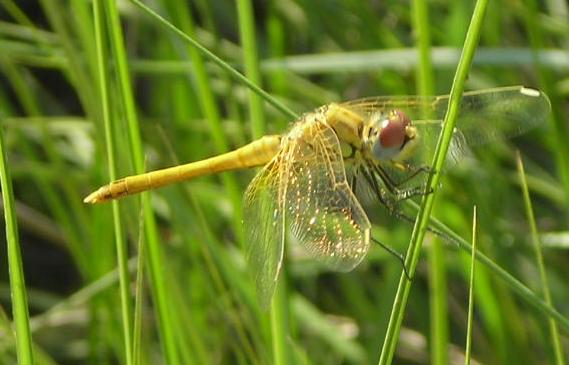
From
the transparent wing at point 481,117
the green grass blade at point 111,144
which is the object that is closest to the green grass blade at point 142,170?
the green grass blade at point 111,144

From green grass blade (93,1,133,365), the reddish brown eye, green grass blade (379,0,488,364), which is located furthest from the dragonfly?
green grass blade (379,0,488,364)

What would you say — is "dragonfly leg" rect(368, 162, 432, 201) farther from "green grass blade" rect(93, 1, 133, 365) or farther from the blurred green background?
"green grass blade" rect(93, 1, 133, 365)

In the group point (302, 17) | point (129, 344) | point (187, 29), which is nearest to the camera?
point (129, 344)

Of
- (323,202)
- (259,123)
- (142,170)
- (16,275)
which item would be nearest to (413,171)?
(323,202)

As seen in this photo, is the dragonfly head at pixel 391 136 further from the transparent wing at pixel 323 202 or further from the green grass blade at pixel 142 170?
the green grass blade at pixel 142 170

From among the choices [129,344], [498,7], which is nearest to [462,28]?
Result: [498,7]

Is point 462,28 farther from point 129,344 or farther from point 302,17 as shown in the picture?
point 129,344

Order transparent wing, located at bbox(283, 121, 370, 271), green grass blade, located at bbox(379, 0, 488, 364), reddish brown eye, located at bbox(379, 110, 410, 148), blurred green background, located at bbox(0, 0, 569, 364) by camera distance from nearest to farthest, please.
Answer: green grass blade, located at bbox(379, 0, 488, 364) → transparent wing, located at bbox(283, 121, 370, 271) → reddish brown eye, located at bbox(379, 110, 410, 148) → blurred green background, located at bbox(0, 0, 569, 364)
